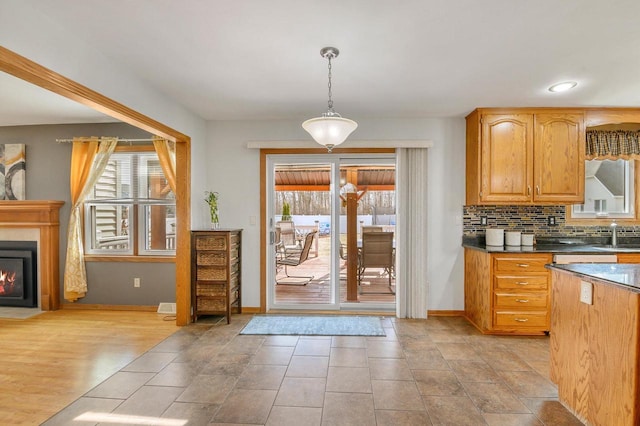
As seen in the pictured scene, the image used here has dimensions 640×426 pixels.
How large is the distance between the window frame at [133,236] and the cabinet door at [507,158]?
12.1 ft

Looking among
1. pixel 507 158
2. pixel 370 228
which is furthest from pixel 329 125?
pixel 507 158

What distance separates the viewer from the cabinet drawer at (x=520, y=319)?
329cm

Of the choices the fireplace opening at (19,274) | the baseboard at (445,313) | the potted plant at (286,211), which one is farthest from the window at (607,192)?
the fireplace opening at (19,274)

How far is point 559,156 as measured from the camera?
11.6ft

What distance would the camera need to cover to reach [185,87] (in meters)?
3.03

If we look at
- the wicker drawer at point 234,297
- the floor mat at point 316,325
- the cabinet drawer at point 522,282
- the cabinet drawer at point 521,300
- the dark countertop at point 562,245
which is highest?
the dark countertop at point 562,245

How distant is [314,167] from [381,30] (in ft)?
7.29

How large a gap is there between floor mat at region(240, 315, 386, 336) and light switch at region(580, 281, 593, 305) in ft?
6.02

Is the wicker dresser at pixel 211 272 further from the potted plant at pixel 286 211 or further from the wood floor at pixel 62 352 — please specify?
the potted plant at pixel 286 211

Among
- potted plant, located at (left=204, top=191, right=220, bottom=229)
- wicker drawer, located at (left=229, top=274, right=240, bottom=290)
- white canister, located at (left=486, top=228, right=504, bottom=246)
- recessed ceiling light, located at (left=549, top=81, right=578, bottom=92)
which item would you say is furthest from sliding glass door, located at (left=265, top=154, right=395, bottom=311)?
recessed ceiling light, located at (left=549, top=81, right=578, bottom=92)

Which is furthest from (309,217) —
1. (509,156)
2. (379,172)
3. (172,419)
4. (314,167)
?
(172,419)

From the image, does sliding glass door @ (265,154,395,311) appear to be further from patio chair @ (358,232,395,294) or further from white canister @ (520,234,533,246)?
white canister @ (520,234,533,246)

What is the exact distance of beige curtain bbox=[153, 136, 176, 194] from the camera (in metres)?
4.02

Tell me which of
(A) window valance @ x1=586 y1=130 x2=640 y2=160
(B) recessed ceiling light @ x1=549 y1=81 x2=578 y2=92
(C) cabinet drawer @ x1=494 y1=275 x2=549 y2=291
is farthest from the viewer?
(A) window valance @ x1=586 y1=130 x2=640 y2=160
